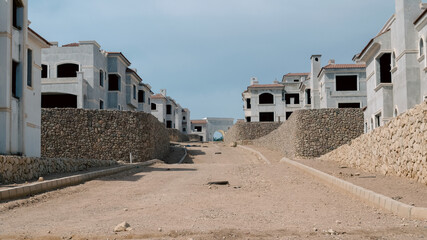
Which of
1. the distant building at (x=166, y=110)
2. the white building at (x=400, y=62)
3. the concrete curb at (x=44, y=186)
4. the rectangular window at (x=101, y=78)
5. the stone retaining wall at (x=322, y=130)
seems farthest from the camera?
the distant building at (x=166, y=110)

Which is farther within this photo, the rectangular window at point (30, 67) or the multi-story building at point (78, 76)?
the multi-story building at point (78, 76)

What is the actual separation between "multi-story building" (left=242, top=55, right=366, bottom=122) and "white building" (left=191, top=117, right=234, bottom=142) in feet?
122

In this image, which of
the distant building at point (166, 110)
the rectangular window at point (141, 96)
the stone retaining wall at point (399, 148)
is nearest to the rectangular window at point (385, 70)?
the stone retaining wall at point (399, 148)

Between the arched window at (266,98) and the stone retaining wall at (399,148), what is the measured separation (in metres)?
41.1

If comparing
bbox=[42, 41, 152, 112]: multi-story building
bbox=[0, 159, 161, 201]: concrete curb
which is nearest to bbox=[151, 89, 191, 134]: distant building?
bbox=[42, 41, 152, 112]: multi-story building

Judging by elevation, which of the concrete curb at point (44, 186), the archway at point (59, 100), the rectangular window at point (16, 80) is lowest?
the concrete curb at point (44, 186)

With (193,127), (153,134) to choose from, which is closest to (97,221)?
(153,134)

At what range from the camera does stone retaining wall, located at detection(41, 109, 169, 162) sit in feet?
90.2

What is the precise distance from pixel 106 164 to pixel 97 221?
47.6 ft

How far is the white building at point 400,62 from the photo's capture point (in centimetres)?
2052

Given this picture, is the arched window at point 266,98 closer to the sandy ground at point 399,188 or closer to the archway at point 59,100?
the archway at point 59,100

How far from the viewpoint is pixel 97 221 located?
7109mm

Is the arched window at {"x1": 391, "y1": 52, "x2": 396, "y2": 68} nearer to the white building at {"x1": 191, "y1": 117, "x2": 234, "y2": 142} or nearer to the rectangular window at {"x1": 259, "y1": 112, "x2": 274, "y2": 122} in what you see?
the rectangular window at {"x1": 259, "y1": 112, "x2": 274, "y2": 122}

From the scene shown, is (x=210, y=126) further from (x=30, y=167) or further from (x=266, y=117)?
(x=30, y=167)
